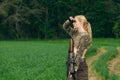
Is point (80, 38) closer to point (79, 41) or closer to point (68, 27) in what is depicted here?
point (79, 41)

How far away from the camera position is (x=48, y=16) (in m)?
75.6

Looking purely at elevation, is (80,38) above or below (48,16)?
above

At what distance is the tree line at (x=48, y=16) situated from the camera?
7038 centimetres

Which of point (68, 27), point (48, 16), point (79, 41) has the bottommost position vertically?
point (48, 16)

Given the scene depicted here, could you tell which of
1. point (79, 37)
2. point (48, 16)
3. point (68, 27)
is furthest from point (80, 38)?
point (48, 16)

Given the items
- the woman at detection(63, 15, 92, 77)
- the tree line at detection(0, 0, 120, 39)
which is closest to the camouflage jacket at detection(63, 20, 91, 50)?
the woman at detection(63, 15, 92, 77)

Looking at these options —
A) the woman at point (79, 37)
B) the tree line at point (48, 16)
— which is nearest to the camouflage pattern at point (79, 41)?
the woman at point (79, 37)

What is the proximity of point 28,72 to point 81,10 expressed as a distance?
183ft

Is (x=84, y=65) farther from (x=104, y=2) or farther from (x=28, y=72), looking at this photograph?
(x=104, y=2)

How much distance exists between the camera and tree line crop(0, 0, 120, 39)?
7038 centimetres

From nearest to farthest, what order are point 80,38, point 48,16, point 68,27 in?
point 80,38, point 68,27, point 48,16

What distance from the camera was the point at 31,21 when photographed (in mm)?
74625

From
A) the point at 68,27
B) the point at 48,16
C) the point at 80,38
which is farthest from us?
the point at 48,16

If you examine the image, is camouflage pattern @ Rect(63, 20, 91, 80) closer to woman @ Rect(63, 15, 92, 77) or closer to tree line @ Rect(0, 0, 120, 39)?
woman @ Rect(63, 15, 92, 77)
